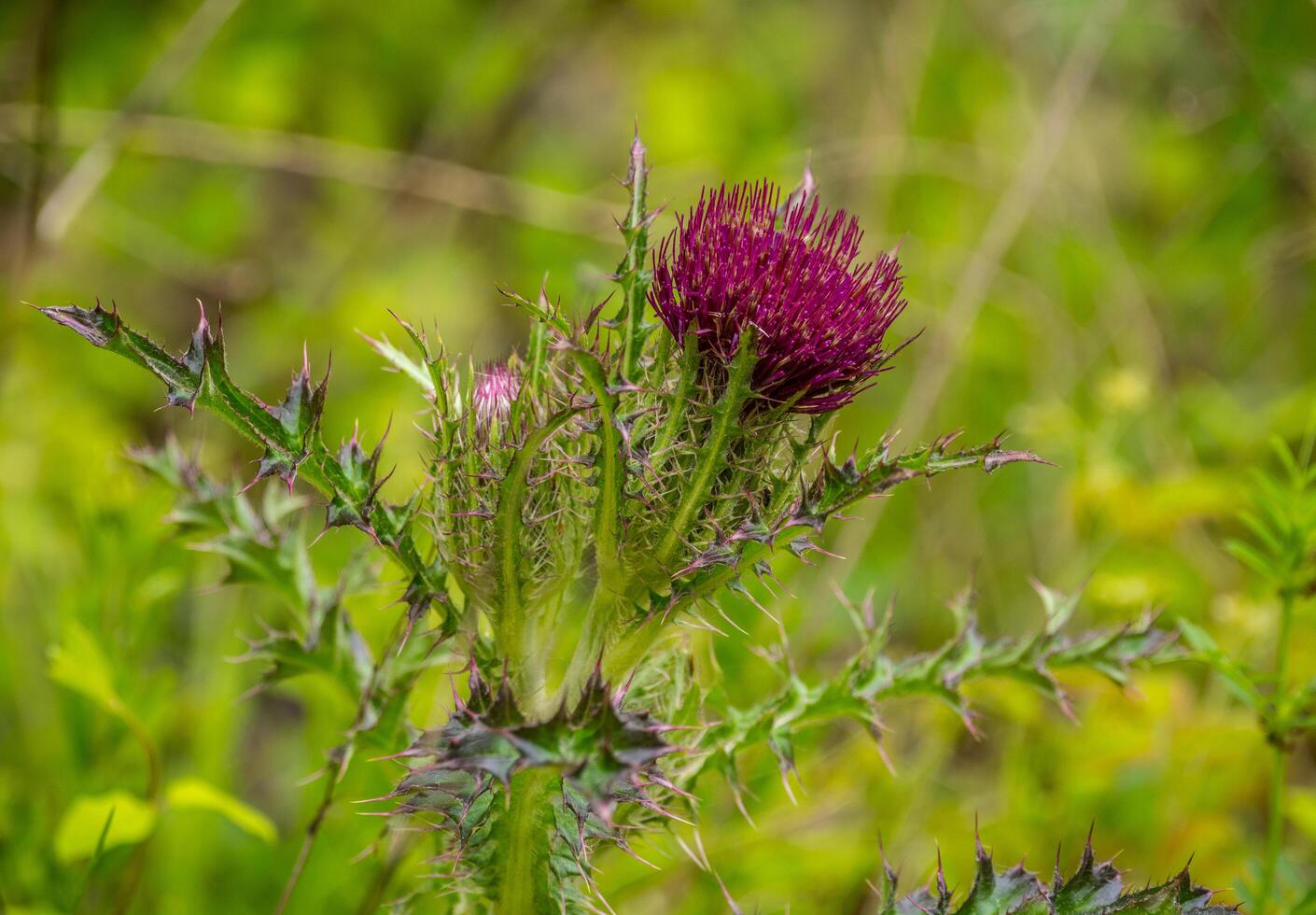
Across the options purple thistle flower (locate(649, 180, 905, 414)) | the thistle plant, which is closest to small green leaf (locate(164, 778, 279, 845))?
the thistle plant

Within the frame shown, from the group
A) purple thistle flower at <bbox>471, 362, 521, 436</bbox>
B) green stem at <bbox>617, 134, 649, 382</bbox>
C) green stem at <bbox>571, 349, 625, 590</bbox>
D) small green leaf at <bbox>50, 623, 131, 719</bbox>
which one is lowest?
small green leaf at <bbox>50, 623, 131, 719</bbox>

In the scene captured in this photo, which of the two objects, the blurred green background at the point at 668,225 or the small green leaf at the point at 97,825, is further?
the blurred green background at the point at 668,225

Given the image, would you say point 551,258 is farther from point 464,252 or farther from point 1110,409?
point 1110,409

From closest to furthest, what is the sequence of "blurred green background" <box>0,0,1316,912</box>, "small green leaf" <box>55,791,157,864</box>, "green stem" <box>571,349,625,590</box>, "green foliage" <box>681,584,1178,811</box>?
"green stem" <box>571,349,625,590</box>, "green foliage" <box>681,584,1178,811</box>, "small green leaf" <box>55,791,157,864</box>, "blurred green background" <box>0,0,1316,912</box>

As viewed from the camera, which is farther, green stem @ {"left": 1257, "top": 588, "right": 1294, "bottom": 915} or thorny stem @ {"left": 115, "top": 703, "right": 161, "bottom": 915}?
thorny stem @ {"left": 115, "top": 703, "right": 161, "bottom": 915}

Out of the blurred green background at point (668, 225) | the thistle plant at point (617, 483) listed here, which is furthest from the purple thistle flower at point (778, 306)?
the blurred green background at point (668, 225)

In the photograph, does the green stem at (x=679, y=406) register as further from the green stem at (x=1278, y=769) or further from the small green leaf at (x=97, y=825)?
the small green leaf at (x=97, y=825)

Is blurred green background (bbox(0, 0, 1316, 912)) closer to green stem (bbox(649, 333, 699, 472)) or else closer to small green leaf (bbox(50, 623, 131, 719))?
small green leaf (bbox(50, 623, 131, 719))

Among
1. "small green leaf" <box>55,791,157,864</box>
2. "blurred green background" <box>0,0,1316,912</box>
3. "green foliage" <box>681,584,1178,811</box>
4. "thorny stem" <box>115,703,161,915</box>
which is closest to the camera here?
"green foliage" <box>681,584,1178,811</box>
